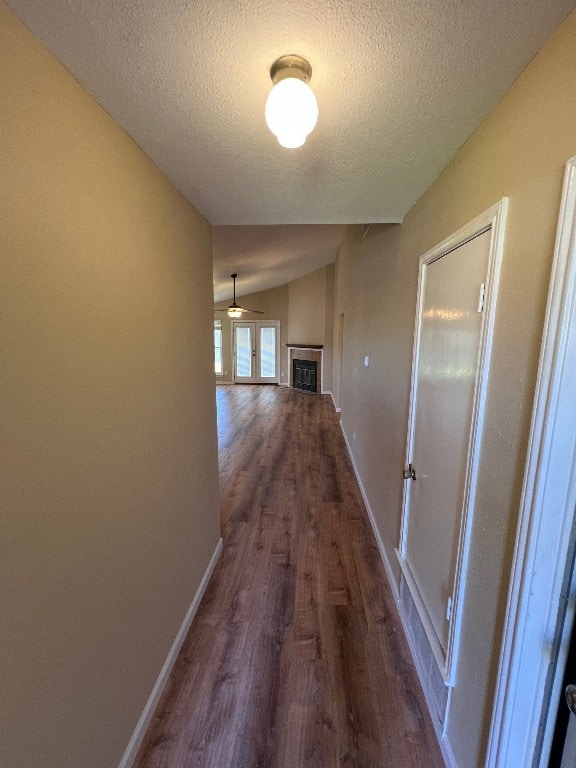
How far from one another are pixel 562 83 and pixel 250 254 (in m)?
4.58

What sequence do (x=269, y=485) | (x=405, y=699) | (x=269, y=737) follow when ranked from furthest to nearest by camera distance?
(x=269, y=485) → (x=405, y=699) → (x=269, y=737)

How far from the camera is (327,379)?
351 inches

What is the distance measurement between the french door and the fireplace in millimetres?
998

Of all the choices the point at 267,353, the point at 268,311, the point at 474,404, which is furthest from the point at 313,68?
the point at 267,353

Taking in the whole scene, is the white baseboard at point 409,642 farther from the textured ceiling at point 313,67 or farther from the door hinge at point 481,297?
the textured ceiling at point 313,67

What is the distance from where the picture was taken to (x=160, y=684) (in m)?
1.42

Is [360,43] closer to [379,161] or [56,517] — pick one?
[379,161]

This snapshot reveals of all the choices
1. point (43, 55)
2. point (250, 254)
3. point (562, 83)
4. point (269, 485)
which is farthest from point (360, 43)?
point (250, 254)

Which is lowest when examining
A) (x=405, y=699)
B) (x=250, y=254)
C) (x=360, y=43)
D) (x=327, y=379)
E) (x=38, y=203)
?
(x=405, y=699)

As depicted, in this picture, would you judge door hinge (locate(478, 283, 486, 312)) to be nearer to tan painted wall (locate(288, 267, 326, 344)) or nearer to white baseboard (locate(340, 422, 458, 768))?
white baseboard (locate(340, 422, 458, 768))

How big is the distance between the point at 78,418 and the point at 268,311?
31.3ft

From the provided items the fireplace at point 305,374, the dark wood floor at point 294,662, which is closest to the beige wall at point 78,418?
the dark wood floor at point 294,662

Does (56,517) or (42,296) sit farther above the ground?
(42,296)

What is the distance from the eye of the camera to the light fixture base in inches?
31.6
